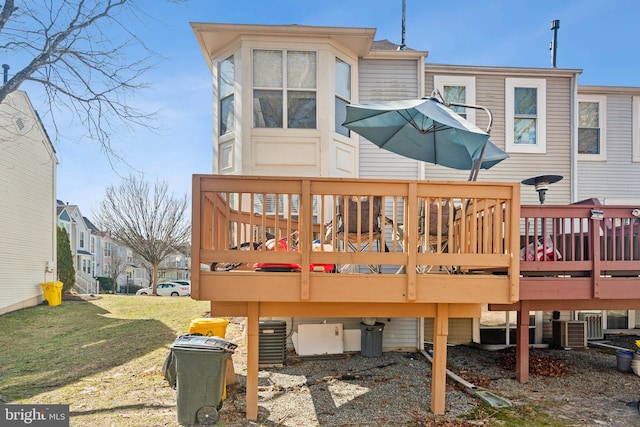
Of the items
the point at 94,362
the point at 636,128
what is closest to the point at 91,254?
the point at 94,362

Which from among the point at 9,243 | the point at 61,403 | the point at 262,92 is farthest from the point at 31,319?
the point at 262,92

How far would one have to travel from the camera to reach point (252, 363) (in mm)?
3654

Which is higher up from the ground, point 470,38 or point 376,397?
point 470,38

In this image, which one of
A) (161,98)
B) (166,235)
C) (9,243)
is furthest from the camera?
(166,235)

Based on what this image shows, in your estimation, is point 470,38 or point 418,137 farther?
point 470,38

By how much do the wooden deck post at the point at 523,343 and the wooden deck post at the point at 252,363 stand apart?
3556 mm

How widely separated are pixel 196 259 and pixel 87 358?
4.21 m

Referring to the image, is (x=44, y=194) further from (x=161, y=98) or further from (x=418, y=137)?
(x=418, y=137)

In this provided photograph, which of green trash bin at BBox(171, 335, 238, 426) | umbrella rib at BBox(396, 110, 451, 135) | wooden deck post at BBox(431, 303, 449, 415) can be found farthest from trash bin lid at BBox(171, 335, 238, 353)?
umbrella rib at BBox(396, 110, 451, 135)

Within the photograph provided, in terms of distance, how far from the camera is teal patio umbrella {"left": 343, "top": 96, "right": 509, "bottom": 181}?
3.78 meters

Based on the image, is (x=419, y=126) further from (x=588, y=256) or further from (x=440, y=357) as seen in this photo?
(x=440, y=357)

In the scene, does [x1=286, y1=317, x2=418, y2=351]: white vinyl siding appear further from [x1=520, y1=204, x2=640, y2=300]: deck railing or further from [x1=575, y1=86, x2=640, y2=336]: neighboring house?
[x1=575, y1=86, x2=640, y2=336]: neighboring house

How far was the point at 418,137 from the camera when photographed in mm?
4844

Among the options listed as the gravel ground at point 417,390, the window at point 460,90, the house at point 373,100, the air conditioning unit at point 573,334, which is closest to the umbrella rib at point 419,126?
the house at point 373,100
